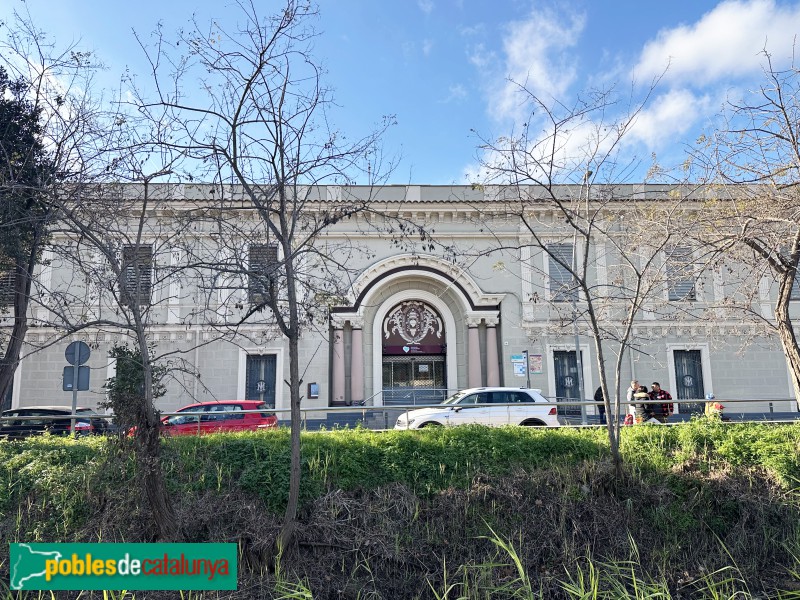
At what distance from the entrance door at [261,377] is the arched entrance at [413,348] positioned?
4481 millimetres

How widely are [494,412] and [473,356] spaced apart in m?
8.40

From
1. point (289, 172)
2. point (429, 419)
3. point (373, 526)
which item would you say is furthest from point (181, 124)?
point (429, 419)

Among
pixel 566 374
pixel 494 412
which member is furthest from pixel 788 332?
pixel 566 374

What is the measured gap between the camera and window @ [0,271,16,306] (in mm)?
10832

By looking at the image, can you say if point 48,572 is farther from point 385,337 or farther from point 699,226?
point 385,337

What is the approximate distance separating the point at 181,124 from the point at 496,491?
6.47 m

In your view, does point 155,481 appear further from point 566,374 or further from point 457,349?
point 566,374

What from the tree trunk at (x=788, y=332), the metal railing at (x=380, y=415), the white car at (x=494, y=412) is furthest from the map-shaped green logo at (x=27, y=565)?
the tree trunk at (x=788, y=332)

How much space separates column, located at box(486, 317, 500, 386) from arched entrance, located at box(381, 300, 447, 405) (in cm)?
200

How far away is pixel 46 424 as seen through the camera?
46.9ft

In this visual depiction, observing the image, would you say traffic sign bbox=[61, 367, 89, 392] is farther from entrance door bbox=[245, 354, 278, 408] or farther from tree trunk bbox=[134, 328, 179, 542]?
entrance door bbox=[245, 354, 278, 408]

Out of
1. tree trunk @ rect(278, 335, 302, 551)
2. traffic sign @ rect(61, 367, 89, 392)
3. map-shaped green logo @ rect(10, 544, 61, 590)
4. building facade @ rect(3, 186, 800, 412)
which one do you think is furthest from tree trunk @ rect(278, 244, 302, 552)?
building facade @ rect(3, 186, 800, 412)

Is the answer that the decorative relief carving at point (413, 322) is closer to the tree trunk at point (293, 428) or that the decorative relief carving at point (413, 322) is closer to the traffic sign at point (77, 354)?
the traffic sign at point (77, 354)

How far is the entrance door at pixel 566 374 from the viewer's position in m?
24.1
